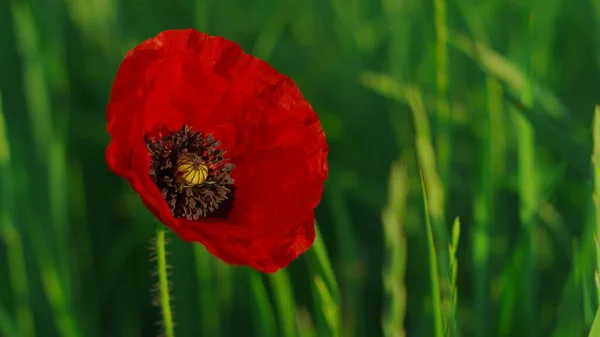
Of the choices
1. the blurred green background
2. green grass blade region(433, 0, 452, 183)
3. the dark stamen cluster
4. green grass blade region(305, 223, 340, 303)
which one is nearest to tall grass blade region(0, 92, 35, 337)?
the blurred green background

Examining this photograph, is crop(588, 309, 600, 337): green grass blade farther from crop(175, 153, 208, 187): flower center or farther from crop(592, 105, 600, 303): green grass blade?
crop(175, 153, 208, 187): flower center

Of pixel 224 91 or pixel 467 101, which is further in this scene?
pixel 467 101

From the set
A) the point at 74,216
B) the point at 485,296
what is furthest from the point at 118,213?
the point at 485,296

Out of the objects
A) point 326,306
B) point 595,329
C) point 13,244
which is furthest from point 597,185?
point 13,244

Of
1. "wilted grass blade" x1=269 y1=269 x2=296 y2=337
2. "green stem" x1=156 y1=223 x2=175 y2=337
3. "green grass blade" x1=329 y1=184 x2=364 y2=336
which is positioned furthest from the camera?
"green grass blade" x1=329 y1=184 x2=364 y2=336

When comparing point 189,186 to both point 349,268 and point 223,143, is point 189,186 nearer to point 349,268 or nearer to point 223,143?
point 223,143

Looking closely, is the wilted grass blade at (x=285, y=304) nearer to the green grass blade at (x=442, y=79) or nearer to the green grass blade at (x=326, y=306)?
the green grass blade at (x=326, y=306)

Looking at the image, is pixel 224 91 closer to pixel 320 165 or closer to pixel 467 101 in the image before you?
pixel 320 165
